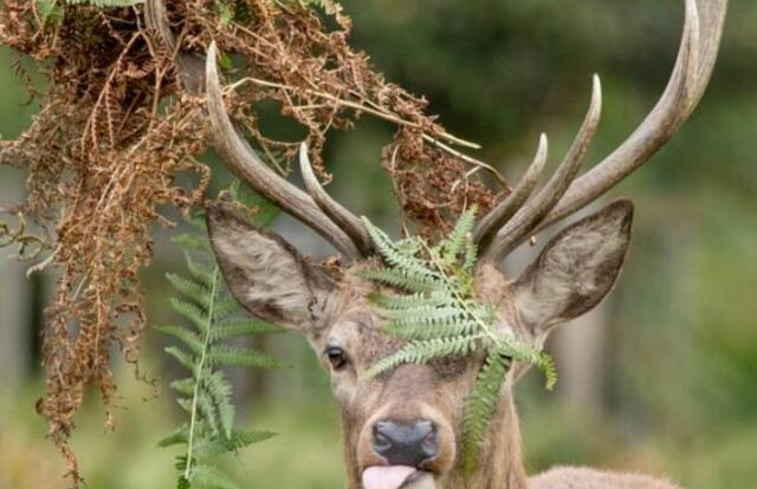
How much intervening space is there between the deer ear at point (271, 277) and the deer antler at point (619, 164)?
2.15 feet

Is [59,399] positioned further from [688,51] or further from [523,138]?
[523,138]

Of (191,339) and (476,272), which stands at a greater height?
(476,272)

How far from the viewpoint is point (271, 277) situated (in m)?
9.17

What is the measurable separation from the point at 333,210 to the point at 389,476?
3.46 ft

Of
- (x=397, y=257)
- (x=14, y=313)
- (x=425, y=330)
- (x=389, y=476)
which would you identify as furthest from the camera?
(x=14, y=313)

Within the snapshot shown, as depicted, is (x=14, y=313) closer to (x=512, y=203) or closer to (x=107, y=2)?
(x=107, y=2)

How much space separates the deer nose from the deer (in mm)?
60

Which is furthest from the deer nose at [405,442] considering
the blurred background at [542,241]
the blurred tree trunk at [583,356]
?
the blurred tree trunk at [583,356]

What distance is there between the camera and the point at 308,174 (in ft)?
28.4

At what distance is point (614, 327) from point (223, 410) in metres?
15.8

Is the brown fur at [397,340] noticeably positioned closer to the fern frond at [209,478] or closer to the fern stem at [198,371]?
the fern stem at [198,371]

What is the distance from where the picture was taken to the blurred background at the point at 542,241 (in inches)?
712

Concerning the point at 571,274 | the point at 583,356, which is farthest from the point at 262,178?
the point at 583,356

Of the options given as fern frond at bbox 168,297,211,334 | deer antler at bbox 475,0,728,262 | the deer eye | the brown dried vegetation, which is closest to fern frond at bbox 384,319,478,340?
the deer eye
